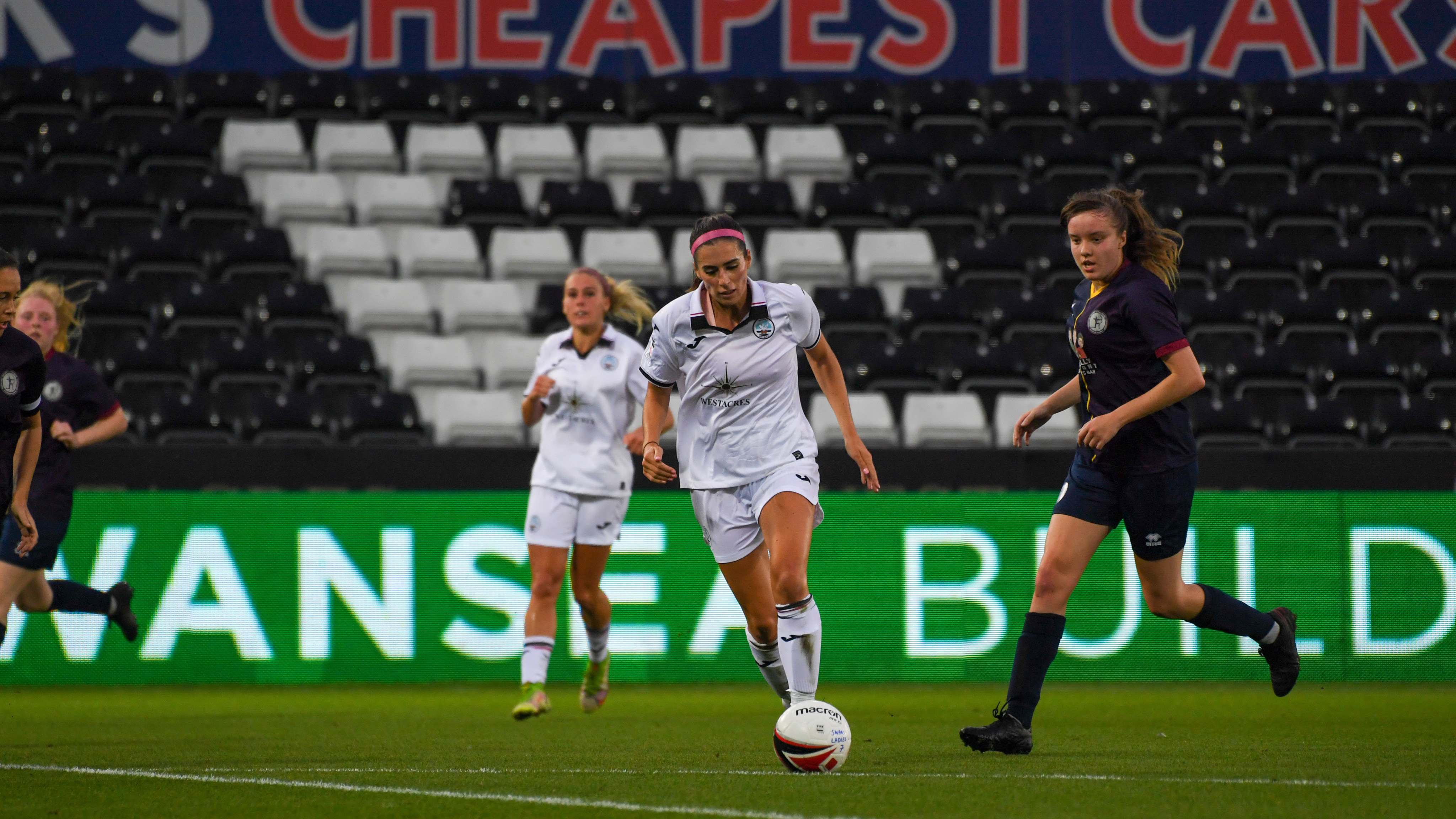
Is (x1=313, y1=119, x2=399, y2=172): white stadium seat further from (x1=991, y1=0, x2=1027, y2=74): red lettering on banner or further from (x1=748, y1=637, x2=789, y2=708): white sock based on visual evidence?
(x1=748, y1=637, x2=789, y2=708): white sock

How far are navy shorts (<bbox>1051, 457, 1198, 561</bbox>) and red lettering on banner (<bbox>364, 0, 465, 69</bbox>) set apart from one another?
14241 millimetres

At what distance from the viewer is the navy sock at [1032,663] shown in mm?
6148

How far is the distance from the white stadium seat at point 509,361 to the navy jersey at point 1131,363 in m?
8.27

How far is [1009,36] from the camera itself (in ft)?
63.2

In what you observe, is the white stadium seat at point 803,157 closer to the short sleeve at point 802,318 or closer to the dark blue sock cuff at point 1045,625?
the short sleeve at point 802,318

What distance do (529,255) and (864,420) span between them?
4.12m

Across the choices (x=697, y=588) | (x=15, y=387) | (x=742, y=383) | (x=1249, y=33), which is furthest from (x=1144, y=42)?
(x=15, y=387)

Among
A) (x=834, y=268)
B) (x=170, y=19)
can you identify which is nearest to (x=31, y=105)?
(x=170, y=19)

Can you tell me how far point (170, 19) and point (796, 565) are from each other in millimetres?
15387

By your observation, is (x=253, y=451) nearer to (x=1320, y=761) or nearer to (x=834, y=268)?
(x=834, y=268)

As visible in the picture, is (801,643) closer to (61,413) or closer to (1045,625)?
(1045,625)

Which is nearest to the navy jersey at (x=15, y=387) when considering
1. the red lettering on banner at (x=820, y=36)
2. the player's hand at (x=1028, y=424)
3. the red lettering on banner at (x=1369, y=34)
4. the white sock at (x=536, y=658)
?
the white sock at (x=536, y=658)

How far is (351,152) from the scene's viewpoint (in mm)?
16719

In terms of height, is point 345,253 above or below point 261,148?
below
